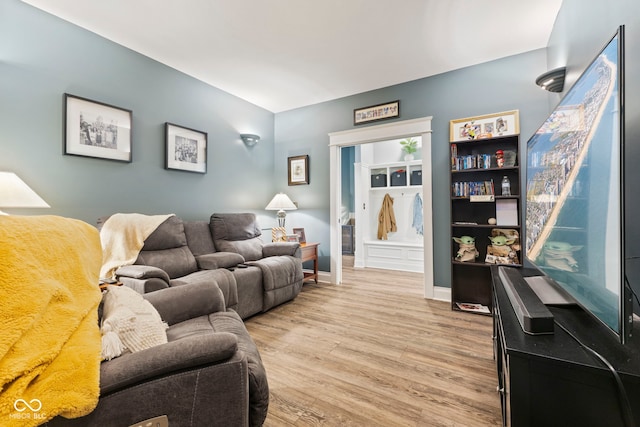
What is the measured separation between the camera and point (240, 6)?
6.92ft

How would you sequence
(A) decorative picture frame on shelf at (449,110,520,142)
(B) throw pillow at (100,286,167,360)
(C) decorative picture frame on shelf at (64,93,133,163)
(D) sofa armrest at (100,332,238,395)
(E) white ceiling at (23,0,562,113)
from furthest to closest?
(A) decorative picture frame on shelf at (449,110,520,142) → (C) decorative picture frame on shelf at (64,93,133,163) → (E) white ceiling at (23,0,562,113) → (B) throw pillow at (100,286,167,360) → (D) sofa armrest at (100,332,238,395)

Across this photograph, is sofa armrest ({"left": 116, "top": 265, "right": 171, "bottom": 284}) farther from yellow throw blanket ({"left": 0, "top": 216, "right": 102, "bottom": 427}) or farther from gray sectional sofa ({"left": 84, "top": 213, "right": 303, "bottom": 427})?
yellow throw blanket ({"left": 0, "top": 216, "right": 102, "bottom": 427})

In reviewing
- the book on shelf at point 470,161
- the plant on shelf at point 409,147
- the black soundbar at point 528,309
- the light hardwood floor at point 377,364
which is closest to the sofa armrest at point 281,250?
the light hardwood floor at point 377,364

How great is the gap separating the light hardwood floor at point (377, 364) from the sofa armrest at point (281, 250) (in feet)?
1.99

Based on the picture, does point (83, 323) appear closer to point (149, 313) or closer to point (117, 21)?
point (149, 313)

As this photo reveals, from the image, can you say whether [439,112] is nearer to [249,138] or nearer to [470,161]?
[470,161]

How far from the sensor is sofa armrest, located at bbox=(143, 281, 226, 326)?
1426 mm

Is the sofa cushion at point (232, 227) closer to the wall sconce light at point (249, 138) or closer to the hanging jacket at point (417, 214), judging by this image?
the wall sconce light at point (249, 138)

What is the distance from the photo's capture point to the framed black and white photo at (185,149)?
2.96 meters

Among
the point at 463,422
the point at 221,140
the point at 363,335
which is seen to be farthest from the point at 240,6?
the point at 463,422

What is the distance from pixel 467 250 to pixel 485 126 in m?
1.32

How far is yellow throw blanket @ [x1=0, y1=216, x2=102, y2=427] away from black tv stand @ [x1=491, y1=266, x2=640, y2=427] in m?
1.24

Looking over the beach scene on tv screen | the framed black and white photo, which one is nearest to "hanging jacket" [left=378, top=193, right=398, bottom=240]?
the framed black and white photo

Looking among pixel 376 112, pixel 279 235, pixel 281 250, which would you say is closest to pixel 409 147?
pixel 376 112
